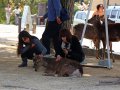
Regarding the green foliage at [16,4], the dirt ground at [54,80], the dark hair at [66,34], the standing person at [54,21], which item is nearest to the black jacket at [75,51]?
the dark hair at [66,34]

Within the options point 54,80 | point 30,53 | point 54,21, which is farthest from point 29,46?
point 54,80

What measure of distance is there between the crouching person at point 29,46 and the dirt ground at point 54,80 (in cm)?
39

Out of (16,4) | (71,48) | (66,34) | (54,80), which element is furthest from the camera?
(16,4)

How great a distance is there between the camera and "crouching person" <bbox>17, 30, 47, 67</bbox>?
11.2m

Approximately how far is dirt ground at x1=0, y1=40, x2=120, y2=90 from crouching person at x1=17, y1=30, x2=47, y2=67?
39 cm

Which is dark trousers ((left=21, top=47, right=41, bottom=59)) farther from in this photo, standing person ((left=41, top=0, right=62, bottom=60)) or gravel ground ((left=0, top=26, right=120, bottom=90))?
standing person ((left=41, top=0, right=62, bottom=60))

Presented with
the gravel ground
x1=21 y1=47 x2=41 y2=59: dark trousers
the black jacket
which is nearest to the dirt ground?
the gravel ground

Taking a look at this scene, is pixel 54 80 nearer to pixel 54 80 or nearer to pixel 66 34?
pixel 54 80

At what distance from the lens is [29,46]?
11.4 m

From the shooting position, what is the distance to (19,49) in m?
11.5

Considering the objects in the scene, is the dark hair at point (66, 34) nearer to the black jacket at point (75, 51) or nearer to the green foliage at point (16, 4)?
the black jacket at point (75, 51)

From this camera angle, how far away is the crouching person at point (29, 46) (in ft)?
36.8

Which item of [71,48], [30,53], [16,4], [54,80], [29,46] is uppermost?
[71,48]

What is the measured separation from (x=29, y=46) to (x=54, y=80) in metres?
1.94
